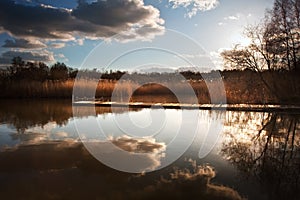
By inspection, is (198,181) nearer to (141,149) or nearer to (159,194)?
(159,194)

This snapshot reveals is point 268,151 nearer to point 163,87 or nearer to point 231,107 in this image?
point 231,107

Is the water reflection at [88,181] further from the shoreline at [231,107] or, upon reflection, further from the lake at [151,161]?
the shoreline at [231,107]

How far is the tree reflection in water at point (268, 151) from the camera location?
9.77 feet

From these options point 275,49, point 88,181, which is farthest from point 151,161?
point 275,49

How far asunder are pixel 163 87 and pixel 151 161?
13721mm

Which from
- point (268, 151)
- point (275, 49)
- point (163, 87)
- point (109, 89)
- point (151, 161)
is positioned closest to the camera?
point (151, 161)

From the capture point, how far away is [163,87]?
57.2ft

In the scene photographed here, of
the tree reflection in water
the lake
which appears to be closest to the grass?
the tree reflection in water

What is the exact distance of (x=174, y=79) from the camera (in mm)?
17422

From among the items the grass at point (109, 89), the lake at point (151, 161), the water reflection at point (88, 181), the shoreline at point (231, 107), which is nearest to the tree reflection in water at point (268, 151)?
the lake at point (151, 161)

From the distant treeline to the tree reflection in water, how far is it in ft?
16.1

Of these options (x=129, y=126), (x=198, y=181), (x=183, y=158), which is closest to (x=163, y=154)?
(x=183, y=158)

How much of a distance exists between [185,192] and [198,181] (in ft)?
1.10

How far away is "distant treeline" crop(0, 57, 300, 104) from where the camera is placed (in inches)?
468
